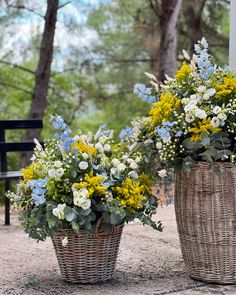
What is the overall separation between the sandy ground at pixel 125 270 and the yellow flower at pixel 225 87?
102 centimetres

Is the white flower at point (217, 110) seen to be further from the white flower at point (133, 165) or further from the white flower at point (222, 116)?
the white flower at point (133, 165)

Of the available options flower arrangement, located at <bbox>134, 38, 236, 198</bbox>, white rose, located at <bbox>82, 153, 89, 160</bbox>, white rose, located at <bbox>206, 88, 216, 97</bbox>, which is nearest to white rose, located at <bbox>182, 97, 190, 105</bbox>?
flower arrangement, located at <bbox>134, 38, 236, 198</bbox>

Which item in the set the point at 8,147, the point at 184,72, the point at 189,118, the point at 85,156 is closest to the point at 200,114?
the point at 189,118

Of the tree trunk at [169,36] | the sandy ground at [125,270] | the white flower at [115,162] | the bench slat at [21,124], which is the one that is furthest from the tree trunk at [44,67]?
the white flower at [115,162]

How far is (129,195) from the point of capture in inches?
132

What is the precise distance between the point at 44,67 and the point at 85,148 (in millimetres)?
6659

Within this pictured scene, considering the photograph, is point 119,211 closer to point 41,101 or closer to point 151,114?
point 151,114

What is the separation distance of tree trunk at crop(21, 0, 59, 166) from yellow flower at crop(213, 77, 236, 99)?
6481mm

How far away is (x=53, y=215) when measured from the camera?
3297mm

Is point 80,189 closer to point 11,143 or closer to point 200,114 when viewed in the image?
point 200,114

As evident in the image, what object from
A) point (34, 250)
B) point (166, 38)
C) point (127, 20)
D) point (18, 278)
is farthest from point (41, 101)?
point (18, 278)

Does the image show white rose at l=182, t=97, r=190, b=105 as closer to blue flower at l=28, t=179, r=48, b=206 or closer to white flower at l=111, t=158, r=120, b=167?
white flower at l=111, t=158, r=120, b=167

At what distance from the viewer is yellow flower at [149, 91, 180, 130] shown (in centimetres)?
343

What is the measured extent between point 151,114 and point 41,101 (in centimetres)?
680
